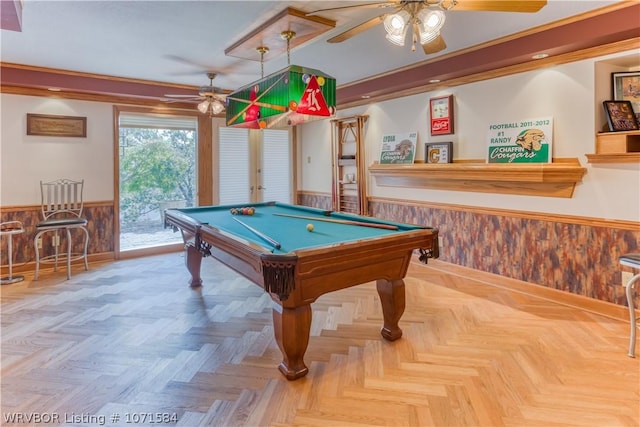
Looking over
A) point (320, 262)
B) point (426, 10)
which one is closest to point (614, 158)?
point (426, 10)

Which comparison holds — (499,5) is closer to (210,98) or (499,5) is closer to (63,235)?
(210,98)

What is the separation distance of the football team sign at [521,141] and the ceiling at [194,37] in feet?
2.90

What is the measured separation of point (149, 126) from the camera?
549cm

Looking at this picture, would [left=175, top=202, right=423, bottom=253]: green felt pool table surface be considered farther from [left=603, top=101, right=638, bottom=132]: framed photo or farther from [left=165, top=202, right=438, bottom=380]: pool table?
[left=603, top=101, right=638, bottom=132]: framed photo

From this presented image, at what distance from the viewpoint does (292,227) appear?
3.03m

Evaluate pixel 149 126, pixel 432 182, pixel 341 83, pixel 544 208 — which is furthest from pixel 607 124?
pixel 149 126

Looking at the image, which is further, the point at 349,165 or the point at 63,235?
the point at 349,165

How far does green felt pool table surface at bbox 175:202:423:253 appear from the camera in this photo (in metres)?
2.43

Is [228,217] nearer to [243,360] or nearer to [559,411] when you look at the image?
[243,360]

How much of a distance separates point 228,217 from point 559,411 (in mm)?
2920

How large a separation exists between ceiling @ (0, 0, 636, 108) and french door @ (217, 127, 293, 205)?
154cm

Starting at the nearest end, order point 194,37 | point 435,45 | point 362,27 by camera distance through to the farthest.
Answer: point 362,27 < point 435,45 < point 194,37

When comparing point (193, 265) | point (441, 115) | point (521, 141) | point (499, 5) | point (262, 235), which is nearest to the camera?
point (499, 5)

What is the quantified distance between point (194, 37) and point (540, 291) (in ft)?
13.3
